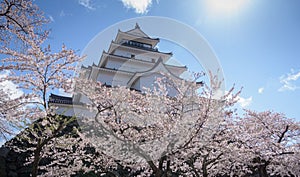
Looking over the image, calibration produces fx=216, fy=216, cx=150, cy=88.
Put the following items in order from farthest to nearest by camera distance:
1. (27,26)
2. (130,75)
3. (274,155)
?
1. (130,75)
2. (274,155)
3. (27,26)

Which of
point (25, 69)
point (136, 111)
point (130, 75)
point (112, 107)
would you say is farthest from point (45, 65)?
point (130, 75)

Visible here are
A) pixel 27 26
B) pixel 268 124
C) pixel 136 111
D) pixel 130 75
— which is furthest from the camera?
pixel 130 75

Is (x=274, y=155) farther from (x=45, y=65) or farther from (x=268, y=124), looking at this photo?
(x=45, y=65)

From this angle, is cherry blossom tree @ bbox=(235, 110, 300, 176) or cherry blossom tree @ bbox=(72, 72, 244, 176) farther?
cherry blossom tree @ bbox=(235, 110, 300, 176)

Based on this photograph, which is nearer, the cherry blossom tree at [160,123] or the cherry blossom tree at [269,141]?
the cherry blossom tree at [160,123]

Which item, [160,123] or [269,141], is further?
[269,141]

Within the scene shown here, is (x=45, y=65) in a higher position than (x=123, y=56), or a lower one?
lower

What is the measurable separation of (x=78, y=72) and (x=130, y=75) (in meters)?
12.0

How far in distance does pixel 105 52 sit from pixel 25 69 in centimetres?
Answer: 1434

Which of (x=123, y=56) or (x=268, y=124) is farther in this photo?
(x=123, y=56)

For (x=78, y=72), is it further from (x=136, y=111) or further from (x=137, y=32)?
(x=137, y=32)

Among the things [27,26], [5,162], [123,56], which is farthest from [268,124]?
[123,56]

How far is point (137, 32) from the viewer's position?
70.0 feet

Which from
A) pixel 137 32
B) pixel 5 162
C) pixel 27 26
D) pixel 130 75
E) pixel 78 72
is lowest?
pixel 5 162
